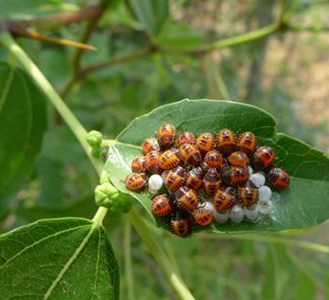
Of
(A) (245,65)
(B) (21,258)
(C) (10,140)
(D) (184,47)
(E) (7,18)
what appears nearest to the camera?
(B) (21,258)

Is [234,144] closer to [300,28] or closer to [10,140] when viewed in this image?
[10,140]

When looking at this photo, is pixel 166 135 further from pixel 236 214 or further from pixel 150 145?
pixel 236 214

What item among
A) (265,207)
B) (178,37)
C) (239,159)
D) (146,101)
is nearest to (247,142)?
(239,159)

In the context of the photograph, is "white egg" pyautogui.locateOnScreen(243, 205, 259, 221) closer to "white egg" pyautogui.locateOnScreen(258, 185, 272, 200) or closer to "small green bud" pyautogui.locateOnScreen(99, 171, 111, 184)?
"white egg" pyautogui.locateOnScreen(258, 185, 272, 200)

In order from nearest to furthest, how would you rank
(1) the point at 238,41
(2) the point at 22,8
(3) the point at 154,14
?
1. (2) the point at 22,8
2. (3) the point at 154,14
3. (1) the point at 238,41

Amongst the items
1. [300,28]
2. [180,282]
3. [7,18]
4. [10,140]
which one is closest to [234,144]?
[180,282]

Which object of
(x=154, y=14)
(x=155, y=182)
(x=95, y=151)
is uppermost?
(x=154, y=14)

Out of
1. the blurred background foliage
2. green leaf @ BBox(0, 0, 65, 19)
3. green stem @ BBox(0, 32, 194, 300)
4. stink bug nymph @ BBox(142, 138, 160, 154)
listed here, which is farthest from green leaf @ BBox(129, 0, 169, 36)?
stink bug nymph @ BBox(142, 138, 160, 154)
